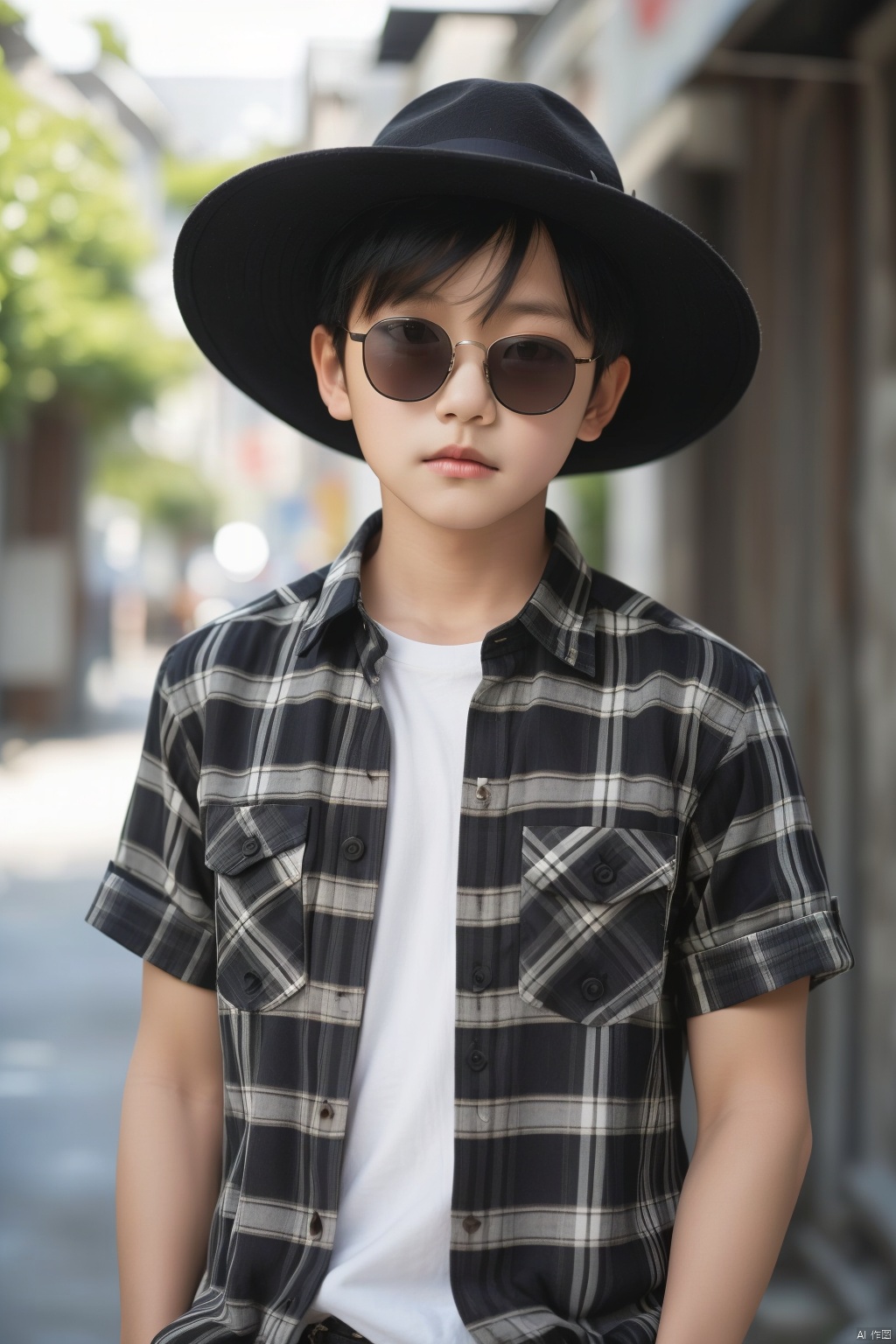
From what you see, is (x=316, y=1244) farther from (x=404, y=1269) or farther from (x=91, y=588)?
(x=91, y=588)

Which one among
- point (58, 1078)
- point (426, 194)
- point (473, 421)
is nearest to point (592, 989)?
point (473, 421)

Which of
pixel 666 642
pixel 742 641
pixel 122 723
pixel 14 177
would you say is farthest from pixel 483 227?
pixel 122 723

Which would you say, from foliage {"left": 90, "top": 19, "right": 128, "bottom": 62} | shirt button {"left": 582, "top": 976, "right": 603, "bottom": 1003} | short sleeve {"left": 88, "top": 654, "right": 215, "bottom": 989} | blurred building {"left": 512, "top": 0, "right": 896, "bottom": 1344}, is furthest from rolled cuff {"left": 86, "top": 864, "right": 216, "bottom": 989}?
foliage {"left": 90, "top": 19, "right": 128, "bottom": 62}

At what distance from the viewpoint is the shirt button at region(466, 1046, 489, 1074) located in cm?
158

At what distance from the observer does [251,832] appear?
1690 mm

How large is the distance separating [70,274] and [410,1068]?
10185 millimetres

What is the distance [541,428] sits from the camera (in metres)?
1.66

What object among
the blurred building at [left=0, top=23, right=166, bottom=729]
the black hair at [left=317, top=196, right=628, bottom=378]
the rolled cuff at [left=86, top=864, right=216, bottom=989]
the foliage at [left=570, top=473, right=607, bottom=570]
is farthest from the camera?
the blurred building at [left=0, top=23, right=166, bottom=729]

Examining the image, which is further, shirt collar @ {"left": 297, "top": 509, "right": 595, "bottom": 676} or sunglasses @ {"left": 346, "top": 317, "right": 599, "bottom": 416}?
shirt collar @ {"left": 297, "top": 509, "right": 595, "bottom": 676}

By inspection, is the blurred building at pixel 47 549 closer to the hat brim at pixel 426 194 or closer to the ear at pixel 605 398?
the hat brim at pixel 426 194

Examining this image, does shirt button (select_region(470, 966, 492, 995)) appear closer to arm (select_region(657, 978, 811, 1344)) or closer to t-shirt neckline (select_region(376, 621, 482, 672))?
arm (select_region(657, 978, 811, 1344))

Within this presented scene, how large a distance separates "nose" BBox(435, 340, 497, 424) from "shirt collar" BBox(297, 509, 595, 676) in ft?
0.84

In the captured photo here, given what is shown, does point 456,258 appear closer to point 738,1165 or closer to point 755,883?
point 755,883

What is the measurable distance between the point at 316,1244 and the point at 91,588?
68.1ft
